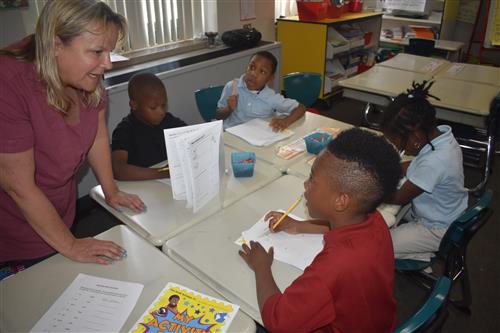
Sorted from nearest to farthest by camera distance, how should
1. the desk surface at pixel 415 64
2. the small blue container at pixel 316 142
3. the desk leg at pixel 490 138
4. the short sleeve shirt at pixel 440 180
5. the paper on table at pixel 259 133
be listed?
the short sleeve shirt at pixel 440 180 < the small blue container at pixel 316 142 < the paper on table at pixel 259 133 < the desk leg at pixel 490 138 < the desk surface at pixel 415 64

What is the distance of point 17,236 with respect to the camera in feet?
4.00

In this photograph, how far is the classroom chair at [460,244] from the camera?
1405 millimetres

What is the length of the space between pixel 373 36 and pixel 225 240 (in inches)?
188

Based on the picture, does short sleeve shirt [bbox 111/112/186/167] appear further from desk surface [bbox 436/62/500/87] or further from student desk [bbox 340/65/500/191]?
desk surface [bbox 436/62/500/87]

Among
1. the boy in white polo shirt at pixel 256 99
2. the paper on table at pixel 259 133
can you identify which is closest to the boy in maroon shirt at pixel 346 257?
the paper on table at pixel 259 133

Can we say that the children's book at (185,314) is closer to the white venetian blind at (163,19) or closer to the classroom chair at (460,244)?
the classroom chair at (460,244)

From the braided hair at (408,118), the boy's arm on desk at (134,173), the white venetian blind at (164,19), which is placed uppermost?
the white venetian blind at (164,19)

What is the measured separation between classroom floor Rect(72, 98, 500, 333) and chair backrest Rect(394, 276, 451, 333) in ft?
1.43

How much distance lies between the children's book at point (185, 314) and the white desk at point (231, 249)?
0.07m

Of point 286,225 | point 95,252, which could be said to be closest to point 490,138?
point 286,225

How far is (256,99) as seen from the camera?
250cm

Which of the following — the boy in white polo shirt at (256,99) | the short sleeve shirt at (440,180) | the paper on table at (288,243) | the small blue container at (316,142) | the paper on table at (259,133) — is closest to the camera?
the paper on table at (288,243)

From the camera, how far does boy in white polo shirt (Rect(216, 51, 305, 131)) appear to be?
7.76 feet

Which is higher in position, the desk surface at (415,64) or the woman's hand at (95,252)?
the desk surface at (415,64)
